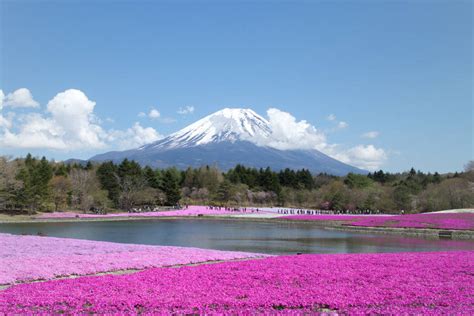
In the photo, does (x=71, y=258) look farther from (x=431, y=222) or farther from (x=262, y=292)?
(x=431, y=222)

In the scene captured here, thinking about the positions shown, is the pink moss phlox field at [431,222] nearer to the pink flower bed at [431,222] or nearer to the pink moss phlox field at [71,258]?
the pink flower bed at [431,222]

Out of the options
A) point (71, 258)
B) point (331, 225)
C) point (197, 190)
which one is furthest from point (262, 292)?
point (197, 190)

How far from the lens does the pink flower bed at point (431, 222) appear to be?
139 ft

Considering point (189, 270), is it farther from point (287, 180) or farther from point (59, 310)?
point (287, 180)

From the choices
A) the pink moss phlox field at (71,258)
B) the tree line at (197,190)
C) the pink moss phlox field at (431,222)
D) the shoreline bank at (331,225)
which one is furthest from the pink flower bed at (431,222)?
the pink moss phlox field at (71,258)

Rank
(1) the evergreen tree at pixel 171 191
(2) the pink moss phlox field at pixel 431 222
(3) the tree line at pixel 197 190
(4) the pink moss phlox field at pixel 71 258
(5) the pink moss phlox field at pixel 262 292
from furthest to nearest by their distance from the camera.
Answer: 1. (1) the evergreen tree at pixel 171 191
2. (3) the tree line at pixel 197 190
3. (2) the pink moss phlox field at pixel 431 222
4. (4) the pink moss phlox field at pixel 71 258
5. (5) the pink moss phlox field at pixel 262 292

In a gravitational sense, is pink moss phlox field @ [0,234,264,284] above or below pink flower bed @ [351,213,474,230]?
below

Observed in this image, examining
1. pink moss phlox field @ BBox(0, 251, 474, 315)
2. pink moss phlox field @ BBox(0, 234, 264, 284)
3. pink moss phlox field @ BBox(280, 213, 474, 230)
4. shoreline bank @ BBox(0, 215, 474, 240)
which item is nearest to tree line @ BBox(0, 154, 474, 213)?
shoreline bank @ BBox(0, 215, 474, 240)

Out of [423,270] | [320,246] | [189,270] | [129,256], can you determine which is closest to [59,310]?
[189,270]

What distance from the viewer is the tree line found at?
64375 mm

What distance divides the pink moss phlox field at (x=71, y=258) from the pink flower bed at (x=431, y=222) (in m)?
27.7

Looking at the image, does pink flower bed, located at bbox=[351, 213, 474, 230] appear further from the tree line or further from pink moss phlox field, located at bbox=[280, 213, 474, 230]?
the tree line

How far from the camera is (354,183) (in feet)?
319

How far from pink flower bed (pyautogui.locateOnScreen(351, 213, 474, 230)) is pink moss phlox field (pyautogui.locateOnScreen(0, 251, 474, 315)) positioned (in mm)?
27785
